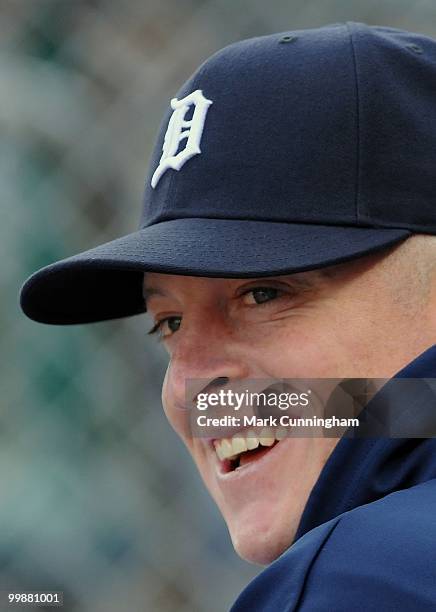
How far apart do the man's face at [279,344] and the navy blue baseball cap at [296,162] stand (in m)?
0.07

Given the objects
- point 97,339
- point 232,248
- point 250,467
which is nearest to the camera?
point 232,248

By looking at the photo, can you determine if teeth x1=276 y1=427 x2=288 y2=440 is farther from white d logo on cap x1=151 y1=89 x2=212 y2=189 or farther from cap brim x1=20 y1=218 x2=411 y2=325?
white d logo on cap x1=151 y1=89 x2=212 y2=189

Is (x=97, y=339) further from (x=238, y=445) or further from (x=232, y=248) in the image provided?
(x=232, y=248)

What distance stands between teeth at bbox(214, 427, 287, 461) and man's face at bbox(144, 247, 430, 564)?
2 centimetres

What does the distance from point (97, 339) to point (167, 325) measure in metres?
0.63

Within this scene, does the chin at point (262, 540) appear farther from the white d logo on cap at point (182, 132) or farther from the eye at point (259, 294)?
the white d logo on cap at point (182, 132)

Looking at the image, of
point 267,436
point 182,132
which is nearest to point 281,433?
point 267,436

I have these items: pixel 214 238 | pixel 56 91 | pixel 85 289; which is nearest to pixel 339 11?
pixel 56 91

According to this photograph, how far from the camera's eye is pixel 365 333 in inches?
57.8

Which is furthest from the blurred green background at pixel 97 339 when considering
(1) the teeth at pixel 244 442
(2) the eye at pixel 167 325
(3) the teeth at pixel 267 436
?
(3) the teeth at pixel 267 436

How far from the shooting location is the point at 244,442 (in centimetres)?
160

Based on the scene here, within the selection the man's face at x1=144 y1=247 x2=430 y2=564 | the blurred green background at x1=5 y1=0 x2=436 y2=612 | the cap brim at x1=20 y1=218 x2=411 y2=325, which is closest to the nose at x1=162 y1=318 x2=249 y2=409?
the man's face at x1=144 y1=247 x2=430 y2=564

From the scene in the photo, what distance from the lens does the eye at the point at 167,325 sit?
1712 mm

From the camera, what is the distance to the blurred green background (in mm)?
2270
